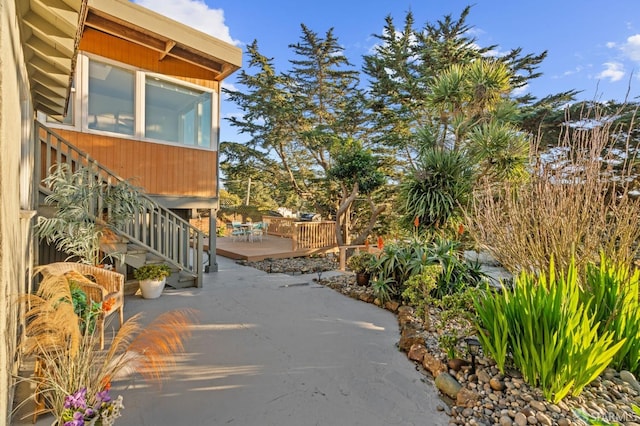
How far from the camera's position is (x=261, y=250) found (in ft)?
35.5

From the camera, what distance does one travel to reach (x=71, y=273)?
349 centimetres

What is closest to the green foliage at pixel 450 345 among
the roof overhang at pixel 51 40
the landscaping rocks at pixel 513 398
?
the landscaping rocks at pixel 513 398

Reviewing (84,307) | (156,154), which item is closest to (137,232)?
(156,154)

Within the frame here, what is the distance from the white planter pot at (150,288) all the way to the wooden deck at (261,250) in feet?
13.9

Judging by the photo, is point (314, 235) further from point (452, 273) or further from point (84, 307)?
point (84, 307)

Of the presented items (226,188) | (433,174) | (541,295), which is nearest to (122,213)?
(541,295)

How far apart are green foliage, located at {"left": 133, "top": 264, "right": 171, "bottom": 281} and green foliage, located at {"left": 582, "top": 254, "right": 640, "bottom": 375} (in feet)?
18.3

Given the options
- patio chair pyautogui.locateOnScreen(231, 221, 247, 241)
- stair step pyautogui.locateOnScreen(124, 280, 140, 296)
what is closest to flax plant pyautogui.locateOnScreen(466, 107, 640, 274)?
stair step pyautogui.locateOnScreen(124, 280, 140, 296)

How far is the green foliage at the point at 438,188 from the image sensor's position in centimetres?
730

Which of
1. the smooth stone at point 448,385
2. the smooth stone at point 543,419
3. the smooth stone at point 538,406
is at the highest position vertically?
the smooth stone at point 538,406

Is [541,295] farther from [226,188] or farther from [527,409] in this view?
[226,188]

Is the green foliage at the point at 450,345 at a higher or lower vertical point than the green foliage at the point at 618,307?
lower

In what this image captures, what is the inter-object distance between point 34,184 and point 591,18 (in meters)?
11.4

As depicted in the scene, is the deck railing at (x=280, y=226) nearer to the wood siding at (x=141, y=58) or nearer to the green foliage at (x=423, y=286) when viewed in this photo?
the wood siding at (x=141, y=58)
